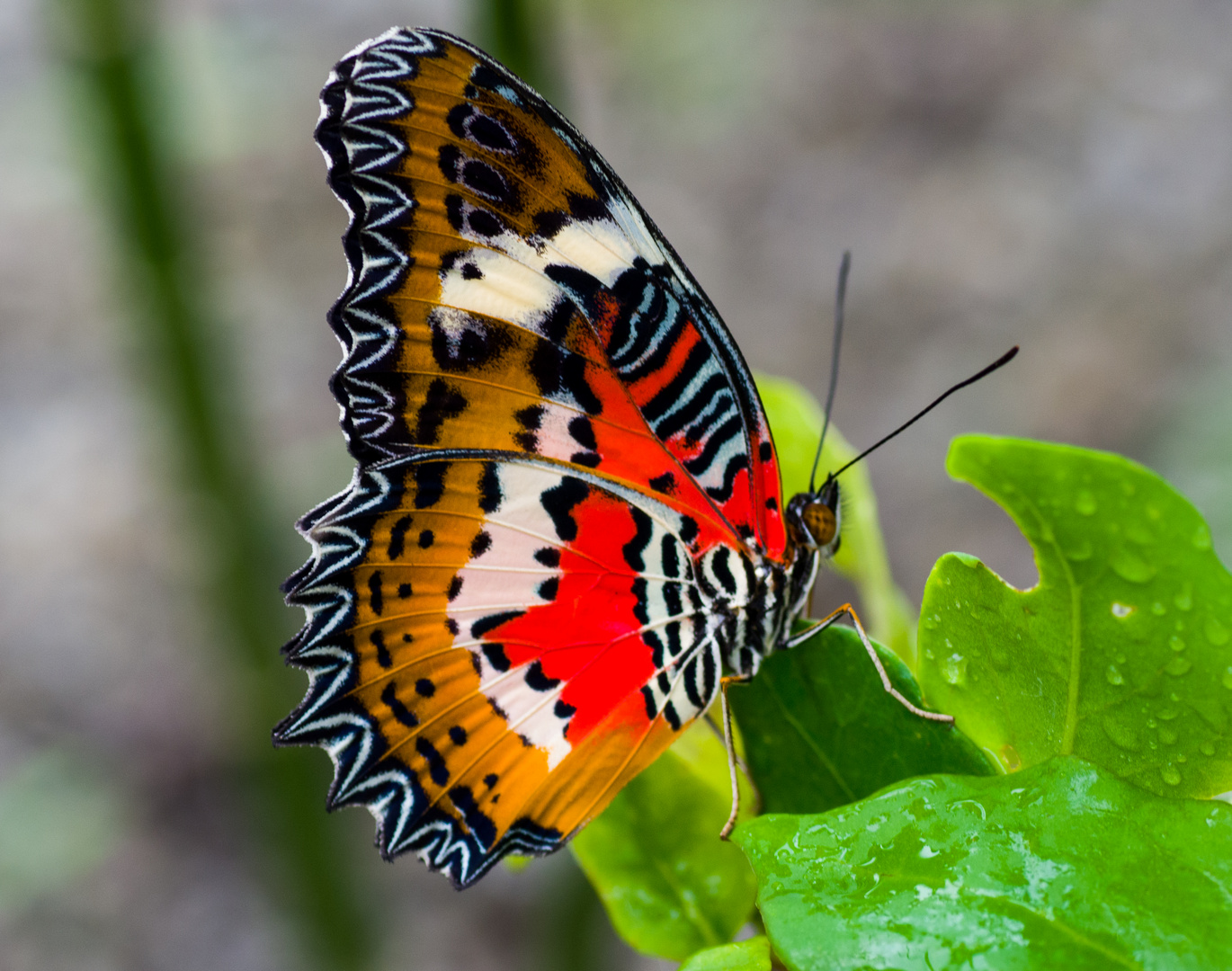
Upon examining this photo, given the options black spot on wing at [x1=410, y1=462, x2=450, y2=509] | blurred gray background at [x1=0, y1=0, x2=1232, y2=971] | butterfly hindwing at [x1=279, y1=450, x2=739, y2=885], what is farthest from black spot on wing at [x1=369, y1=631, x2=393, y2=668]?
blurred gray background at [x1=0, y1=0, x2=1232, y2=971]

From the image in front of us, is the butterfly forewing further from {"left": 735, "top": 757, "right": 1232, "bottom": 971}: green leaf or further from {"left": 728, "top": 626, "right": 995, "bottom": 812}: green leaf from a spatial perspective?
{"left": 735, "top": 757, "right": 1232, "bottom": 971}: green leaf

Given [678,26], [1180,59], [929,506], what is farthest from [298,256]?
[1180,59]

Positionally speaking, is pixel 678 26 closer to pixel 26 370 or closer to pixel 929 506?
pixel 929 506

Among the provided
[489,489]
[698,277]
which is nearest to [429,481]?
[489,489]

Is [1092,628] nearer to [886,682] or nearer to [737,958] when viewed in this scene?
[886,682]

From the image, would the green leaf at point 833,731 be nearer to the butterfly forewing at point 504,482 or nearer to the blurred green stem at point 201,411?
the butterfly forewing at point 504,482

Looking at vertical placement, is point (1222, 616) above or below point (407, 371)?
below

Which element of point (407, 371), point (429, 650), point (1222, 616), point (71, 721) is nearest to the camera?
point (1222, 616)
